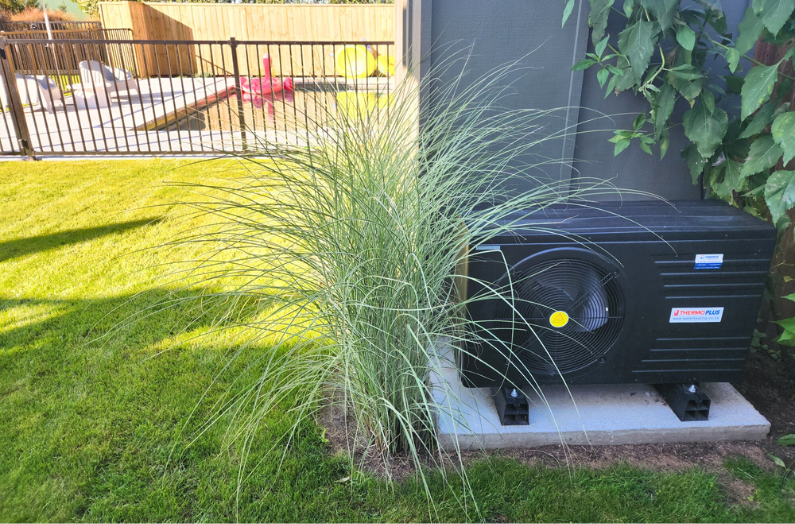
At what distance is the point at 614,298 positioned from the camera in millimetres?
1724

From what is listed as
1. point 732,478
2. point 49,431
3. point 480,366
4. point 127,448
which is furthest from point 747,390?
point 49,431

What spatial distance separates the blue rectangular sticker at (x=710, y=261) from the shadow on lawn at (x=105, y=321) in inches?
65.7

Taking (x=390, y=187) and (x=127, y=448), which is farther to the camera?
(x=127, y=448)

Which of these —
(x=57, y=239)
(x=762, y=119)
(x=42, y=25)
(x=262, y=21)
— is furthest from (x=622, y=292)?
(x=42, y=25)

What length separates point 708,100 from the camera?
1.85 metres

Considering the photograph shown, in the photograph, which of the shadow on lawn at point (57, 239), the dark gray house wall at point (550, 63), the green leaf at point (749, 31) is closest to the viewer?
the green leaf at point (749, 31)

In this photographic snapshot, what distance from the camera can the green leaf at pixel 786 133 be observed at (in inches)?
59.1

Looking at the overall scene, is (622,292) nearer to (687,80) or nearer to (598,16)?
(687,80)

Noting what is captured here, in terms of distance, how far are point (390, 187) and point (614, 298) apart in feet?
2.66

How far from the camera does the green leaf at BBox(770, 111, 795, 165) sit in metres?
1.50

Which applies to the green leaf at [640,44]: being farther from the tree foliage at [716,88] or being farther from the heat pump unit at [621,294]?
the heat pump unit at [621,294]

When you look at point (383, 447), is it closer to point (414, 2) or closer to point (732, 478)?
point (732, 478)

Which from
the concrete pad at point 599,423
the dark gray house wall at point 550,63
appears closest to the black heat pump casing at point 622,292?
the concrete pad at point 599,423

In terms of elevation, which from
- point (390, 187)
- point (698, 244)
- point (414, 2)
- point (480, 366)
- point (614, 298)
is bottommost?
point (480, 366)
